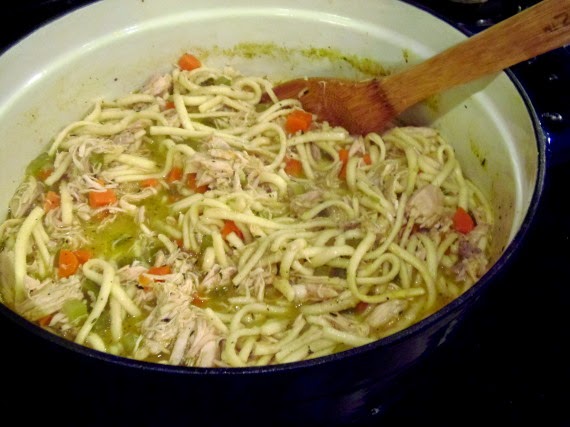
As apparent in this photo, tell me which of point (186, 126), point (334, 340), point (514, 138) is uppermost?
point (186, 126)

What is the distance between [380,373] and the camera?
180 centimetres

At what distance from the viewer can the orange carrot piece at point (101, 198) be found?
104 inches

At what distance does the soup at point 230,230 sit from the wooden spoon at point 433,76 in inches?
4.0

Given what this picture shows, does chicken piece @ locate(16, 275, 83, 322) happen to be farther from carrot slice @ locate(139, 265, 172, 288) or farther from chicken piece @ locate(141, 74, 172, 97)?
chicken piece @ locate(141, 74, 172, 97)

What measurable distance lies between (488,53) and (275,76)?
127cm

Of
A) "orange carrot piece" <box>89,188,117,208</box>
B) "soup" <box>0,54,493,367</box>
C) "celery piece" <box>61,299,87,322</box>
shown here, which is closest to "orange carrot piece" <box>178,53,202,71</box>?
"soup" <box>0,54,493,367</box>

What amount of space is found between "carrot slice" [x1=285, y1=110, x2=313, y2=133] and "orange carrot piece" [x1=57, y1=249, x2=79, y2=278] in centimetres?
120

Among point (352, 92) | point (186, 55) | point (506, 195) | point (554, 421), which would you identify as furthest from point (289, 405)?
point (186, 55)

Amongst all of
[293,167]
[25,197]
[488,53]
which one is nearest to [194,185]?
[293,167]

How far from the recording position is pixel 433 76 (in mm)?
2547

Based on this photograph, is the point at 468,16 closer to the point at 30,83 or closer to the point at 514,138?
the point at 514,138

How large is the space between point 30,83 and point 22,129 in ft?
0.69

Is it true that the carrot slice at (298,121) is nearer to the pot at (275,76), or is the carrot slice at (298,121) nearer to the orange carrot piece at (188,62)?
the pot at (275,76)

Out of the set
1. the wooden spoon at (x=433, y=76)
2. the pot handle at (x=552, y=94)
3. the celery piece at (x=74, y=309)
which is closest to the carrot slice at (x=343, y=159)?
the wooden spoon at (x=433, y=76)
